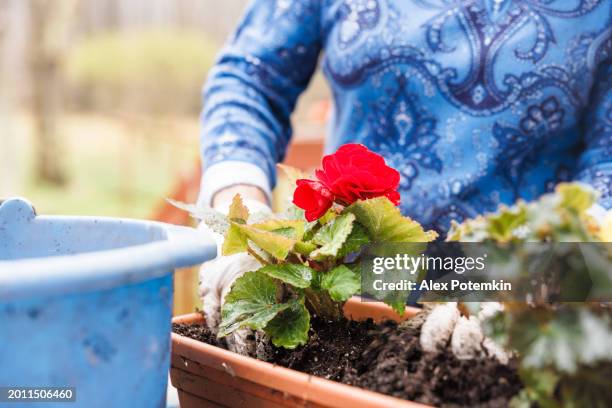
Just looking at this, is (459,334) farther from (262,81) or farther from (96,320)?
(262,81)

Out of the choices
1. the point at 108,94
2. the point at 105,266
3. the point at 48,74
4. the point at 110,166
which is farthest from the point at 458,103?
the point at 110,166

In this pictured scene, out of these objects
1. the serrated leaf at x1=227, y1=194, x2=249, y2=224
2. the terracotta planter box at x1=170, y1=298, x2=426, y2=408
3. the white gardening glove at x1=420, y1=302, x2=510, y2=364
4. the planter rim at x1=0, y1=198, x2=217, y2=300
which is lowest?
the terracotta planter box at x1=170, y1=298, x2=426, y2=408

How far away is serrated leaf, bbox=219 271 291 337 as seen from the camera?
2.17 feet

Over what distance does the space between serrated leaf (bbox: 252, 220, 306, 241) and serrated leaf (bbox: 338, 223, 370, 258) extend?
5cm

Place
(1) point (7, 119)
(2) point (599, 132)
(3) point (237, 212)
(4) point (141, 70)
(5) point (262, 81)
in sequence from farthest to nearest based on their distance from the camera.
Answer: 1. (4) point (141, 70)
2. (1) point (7, 119)
3. (5) point (262, 81)
4. (2) point (599, 132)
5. (3) point (237, 212)

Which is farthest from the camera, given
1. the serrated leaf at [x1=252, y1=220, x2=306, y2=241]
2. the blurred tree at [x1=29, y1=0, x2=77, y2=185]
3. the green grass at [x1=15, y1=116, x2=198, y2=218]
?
the blurred tree at [x1=29, y1=0, x2=77, y2=185]

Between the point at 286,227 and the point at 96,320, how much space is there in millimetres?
239

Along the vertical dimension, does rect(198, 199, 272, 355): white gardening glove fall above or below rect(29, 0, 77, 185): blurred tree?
below

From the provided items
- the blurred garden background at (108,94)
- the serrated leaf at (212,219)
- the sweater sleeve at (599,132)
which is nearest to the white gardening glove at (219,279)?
the serrated leaf at (212,219)

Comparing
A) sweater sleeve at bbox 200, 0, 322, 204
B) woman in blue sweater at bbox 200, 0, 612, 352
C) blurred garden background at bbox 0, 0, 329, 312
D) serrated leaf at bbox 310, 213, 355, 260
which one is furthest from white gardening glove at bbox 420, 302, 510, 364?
blurred garden background at bbox 0, 0, 329, 312

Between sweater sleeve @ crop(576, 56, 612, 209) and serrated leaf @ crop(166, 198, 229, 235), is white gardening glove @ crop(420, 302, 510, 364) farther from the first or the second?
sweater sleeve @ crop(576, 56, 612, 209)

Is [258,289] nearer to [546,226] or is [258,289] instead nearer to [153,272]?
[153,272]

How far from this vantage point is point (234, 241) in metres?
0.68

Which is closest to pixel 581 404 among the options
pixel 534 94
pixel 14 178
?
pixel 534 94
